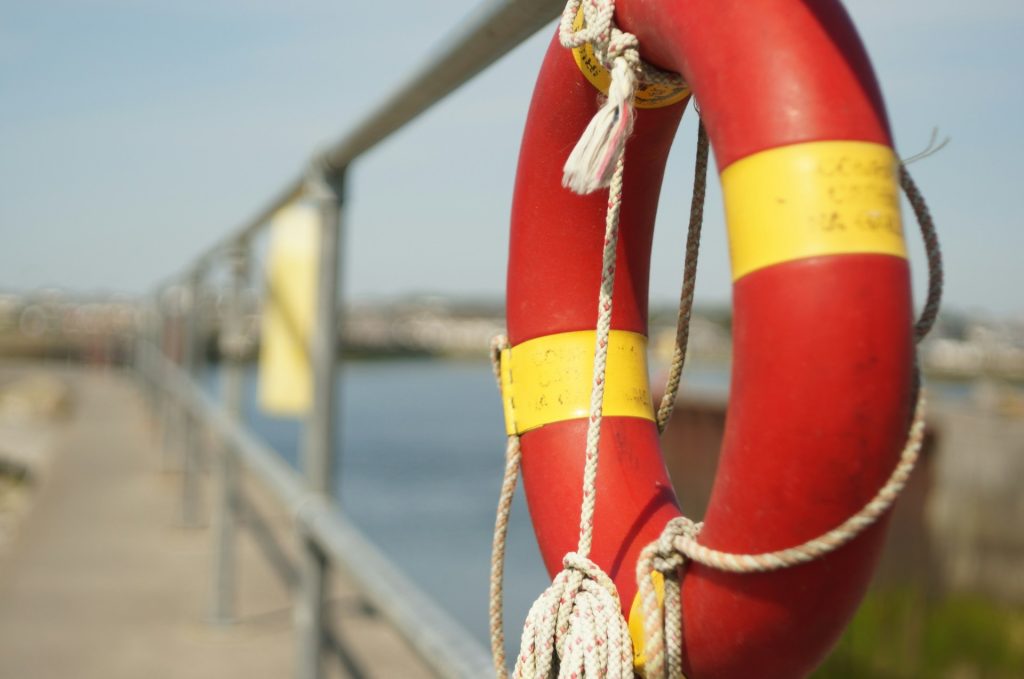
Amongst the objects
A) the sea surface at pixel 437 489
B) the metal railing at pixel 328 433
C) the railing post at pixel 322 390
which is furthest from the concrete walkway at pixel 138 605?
the railing post at pixel 322 390

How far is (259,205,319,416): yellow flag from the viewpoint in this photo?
103 inches

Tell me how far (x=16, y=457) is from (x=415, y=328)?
35.1 meters

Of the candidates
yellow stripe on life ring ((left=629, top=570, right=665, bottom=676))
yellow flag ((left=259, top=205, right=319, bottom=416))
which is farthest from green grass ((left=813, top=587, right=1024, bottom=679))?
yellow stripe on life ring ((left=629, top=570, right=665, bottom=676))

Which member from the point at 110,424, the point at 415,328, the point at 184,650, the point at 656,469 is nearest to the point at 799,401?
the point at 656,469

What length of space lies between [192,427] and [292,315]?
350 centimetres

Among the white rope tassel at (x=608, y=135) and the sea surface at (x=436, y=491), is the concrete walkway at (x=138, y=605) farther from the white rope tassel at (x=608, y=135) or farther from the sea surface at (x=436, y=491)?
the white rope tassel at (x=608, y=135)

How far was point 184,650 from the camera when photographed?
371 cm

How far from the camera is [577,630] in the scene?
2.93 ft

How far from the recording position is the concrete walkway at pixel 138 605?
349 cm

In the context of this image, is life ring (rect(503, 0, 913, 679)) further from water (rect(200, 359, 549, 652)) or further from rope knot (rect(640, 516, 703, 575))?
water (rect(200, 359, 549, 652))

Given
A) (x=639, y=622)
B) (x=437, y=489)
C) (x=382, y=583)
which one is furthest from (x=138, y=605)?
(x=437, y=489)

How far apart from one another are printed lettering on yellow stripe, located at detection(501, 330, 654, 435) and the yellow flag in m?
1.55

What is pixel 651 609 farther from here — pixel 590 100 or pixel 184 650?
pixel 184 650

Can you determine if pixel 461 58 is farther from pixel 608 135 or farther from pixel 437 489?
pixel 437 489
